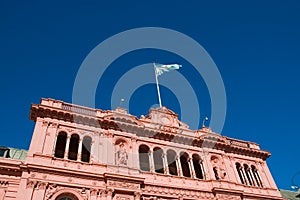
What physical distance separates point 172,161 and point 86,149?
965 cm

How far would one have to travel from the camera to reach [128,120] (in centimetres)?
2884

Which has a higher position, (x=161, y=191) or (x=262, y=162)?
(x=262, y=162)

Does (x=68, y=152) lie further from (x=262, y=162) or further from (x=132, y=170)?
(x=262, y=162)

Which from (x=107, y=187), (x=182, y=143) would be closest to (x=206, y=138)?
(x=182, y=143)

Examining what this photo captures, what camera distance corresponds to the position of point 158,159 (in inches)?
1169

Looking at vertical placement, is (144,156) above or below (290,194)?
above

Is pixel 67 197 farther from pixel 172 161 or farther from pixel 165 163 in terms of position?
pixel 172 161

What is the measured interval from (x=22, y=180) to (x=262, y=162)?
91.3 ft

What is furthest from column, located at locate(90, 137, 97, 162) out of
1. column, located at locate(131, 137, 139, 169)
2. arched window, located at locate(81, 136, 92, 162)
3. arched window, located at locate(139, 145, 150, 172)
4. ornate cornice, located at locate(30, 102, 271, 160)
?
arched window, located at locate(139, 145, 150, 172)

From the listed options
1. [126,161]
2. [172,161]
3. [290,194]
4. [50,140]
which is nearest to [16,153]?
[50,140]

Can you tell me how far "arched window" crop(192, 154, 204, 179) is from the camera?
30.4 meters

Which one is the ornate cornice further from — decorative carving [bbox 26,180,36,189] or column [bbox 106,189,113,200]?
column [bbox 106,189,113,200]

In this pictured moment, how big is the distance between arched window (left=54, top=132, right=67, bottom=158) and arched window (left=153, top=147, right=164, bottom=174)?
942 centimetres

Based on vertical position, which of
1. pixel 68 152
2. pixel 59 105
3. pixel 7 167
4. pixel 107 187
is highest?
pixel 59 105
